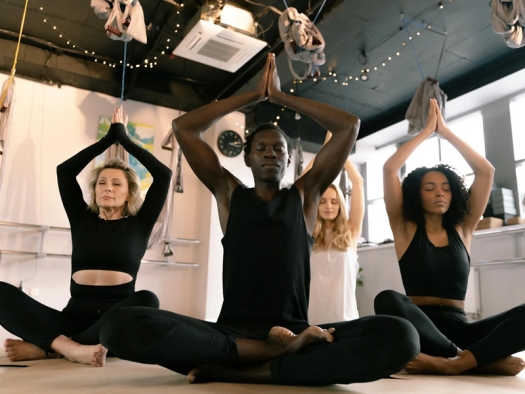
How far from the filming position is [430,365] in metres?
1.45

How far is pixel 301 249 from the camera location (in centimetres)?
130

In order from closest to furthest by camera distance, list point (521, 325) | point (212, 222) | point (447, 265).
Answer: point (521, 325) < point (447, 265) < point (212, 222)

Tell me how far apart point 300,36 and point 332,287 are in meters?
1.62

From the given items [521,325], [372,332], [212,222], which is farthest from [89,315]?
[212,222]

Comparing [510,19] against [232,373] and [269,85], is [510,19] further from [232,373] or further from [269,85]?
[232,373]

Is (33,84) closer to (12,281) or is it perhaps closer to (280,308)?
(12,281)

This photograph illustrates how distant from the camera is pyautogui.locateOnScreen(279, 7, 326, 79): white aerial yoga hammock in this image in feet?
9.56

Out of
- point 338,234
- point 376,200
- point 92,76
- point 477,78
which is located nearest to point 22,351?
point 338,234

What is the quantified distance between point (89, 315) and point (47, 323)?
0.52ft

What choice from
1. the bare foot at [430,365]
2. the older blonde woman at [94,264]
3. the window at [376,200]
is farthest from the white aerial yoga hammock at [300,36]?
the window at [376,200]

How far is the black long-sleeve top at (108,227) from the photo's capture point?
6.18ft

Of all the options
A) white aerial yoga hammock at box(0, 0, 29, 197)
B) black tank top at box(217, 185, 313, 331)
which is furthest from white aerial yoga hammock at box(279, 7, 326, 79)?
white aerial yoga hammock at box(0, 0, 29, 197)

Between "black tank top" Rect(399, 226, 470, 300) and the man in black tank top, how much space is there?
0.56m

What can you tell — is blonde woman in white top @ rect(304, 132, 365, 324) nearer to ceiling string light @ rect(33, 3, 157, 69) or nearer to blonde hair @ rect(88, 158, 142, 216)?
blonde hair @ rect(88, 158, 142, 216)
